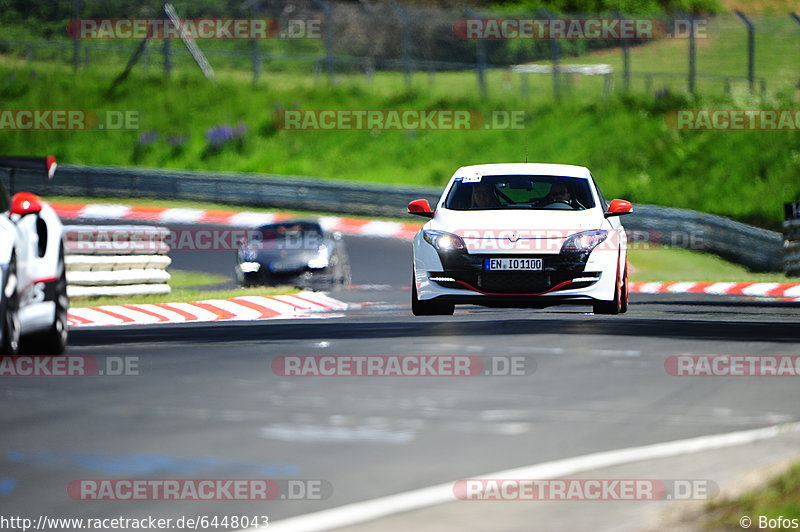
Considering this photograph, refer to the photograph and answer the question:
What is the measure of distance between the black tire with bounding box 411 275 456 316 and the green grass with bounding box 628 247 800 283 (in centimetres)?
1193

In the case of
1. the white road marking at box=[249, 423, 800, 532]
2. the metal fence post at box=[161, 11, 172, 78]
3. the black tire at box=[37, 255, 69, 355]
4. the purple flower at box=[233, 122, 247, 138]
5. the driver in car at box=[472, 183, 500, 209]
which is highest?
the metal fence post at box=[161, 11, 172, 78]

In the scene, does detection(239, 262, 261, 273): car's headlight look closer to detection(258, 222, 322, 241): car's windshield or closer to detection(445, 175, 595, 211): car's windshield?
detection(258, 222, 322, 241): car's windshield

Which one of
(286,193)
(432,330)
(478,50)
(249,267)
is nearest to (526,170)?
(432,330)

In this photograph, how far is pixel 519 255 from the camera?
1438 cm

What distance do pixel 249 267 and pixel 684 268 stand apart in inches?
389

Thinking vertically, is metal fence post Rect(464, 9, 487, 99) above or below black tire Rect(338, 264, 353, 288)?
above

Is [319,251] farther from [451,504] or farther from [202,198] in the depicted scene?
[451,504]

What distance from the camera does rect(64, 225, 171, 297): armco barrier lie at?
20.8m

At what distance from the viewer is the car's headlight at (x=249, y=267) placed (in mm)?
24453

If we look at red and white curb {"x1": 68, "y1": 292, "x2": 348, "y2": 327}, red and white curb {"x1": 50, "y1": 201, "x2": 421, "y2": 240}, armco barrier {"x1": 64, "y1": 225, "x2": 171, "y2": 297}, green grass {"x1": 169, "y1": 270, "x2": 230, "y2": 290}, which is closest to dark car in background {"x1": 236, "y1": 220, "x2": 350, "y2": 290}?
armco barrier {"x1": 64, "y1": 225, "x2": 171, "y2": 297}

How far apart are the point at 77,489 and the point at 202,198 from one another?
31.7 metres

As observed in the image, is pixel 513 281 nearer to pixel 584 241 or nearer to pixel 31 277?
pixel 584 241

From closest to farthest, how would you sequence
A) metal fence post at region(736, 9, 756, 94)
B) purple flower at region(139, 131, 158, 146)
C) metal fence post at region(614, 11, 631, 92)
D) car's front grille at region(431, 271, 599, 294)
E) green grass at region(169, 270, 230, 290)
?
car's front grille at region(431, 271, 599, 294), green grass at region(169, 270, 230, 290), metal fence post at region(736, 9, 756, 94), metal fence post at region(614, 11, 631, 92), purple flower at region(139, 131, 158, 146)

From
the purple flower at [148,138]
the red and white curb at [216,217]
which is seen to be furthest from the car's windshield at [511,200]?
→ the purple flower at [148,138]
